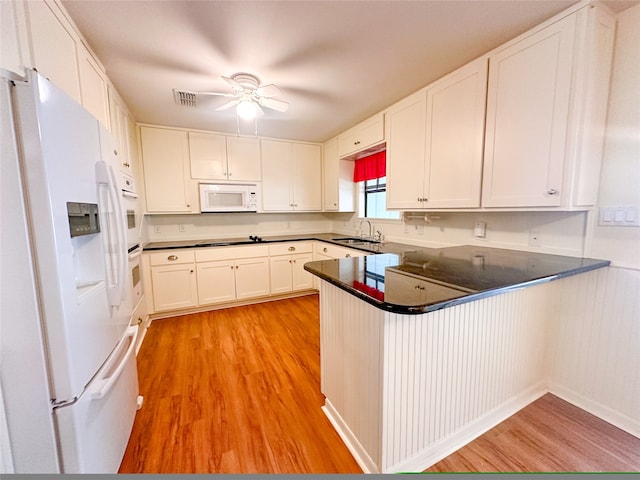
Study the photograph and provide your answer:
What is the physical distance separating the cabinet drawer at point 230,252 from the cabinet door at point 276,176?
66 centimetres

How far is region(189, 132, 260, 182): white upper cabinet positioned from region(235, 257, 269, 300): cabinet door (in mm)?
1171

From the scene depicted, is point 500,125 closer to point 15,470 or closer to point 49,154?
point 49,154

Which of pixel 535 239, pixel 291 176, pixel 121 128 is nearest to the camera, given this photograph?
pixel 535 239

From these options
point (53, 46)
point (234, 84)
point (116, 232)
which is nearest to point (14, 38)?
point (53, 46)

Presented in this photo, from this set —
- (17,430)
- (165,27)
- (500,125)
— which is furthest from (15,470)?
(500,125)

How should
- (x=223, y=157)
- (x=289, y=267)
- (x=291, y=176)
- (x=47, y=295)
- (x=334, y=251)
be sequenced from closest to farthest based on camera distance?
1. (x=47, y=295)
2. (x=334, y=251)
3. (x=223, y=157)
4. (x=289, y=267)
5. (x=291, y=176)

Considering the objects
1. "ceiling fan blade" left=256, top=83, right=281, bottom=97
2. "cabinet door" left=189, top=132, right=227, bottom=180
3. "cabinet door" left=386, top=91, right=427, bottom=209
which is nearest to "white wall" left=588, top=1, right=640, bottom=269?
"cabinet door" left=386, top=91, right=427, bottom=209

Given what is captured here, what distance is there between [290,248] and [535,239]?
2704 mm

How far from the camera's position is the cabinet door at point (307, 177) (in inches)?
154

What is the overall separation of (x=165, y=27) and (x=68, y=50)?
0.51m

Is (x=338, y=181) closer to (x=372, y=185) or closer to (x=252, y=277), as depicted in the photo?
(x=372, y=185)

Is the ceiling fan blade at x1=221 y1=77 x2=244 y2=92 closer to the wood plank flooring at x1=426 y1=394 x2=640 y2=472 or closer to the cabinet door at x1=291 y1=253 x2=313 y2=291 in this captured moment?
the cabinet door at x1=291 y1=253 x2=313 y2=291

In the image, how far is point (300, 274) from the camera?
12.3ft

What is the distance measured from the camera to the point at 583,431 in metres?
1.45
